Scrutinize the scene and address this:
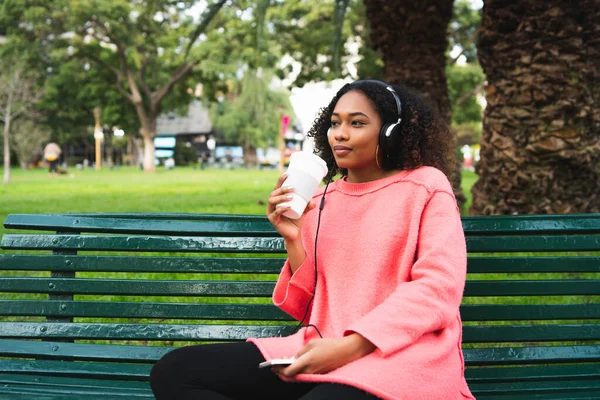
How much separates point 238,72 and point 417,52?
2253 centimetres

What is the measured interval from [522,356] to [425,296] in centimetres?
96

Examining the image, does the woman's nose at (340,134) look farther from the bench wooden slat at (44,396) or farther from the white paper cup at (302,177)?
the bench wooden slat at (44,396)

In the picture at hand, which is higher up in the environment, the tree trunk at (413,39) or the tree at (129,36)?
the tree at (129,36)

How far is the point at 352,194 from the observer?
228cm

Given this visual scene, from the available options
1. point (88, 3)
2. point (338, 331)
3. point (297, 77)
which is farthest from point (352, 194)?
point (88, 3)

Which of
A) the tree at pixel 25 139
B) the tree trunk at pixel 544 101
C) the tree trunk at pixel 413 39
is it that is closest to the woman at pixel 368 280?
the tree trunk at pixel 544 101

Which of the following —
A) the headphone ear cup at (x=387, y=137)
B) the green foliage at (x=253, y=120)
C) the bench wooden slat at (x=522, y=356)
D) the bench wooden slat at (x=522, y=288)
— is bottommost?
the bench wooden slat at (x=522, y=356)

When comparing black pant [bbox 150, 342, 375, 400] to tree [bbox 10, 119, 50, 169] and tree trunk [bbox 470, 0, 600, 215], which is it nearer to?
tree trunk [bbox 470, 0, 600, 215]

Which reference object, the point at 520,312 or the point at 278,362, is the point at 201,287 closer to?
the point at 278,362

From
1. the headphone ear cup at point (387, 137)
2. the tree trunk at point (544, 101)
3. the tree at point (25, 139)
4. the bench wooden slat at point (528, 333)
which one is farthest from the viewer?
the tree at point (25, 139)

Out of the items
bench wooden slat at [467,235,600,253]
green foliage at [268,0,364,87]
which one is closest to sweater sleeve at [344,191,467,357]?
bench wooden slat at [467,235,600,253]

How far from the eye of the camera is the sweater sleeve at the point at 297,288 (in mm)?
2326

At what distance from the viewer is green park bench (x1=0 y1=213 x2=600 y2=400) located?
2711 millimetres

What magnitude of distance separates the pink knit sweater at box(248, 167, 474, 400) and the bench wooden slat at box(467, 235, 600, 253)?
0.65 metres
